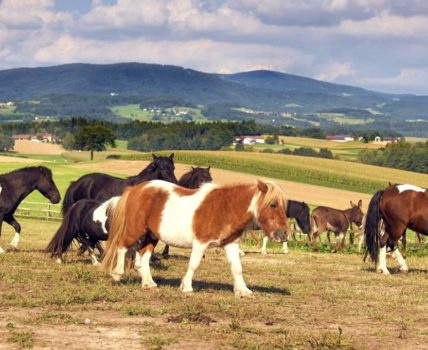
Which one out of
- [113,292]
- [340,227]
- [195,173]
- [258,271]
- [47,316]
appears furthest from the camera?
[340,227]

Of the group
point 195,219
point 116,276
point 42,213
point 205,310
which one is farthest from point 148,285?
point 42,213

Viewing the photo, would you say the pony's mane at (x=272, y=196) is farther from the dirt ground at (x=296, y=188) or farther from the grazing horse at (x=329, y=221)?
the dirt ground at (x=296, y=188)

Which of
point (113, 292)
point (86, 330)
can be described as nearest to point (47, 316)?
point (86, 330)

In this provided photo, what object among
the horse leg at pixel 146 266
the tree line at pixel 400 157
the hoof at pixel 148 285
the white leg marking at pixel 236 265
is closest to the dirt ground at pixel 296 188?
the tree line at pixel 400 157

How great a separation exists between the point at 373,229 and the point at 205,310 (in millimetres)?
8349

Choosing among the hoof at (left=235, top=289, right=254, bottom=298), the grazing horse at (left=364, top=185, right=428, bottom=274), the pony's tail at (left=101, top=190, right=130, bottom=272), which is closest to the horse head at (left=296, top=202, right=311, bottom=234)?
the grazing horse at (left=364, top=185, right=428, bottom=274)

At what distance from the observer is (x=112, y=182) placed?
19516 millimetres

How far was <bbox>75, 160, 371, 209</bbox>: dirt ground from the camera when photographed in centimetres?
6825

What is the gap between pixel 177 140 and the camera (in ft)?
500

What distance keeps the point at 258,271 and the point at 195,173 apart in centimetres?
383

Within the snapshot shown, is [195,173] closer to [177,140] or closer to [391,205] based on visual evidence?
[391,205]

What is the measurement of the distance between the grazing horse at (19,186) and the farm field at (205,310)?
1.94m

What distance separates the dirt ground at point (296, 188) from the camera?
68.2 m

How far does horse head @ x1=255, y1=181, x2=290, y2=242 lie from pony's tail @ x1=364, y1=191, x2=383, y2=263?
6.51m
